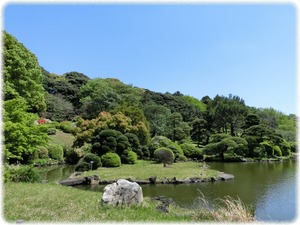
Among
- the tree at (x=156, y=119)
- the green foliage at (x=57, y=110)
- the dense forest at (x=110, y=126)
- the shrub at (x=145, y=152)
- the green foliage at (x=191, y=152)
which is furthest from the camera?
the green foliage at (x=57, y=110)

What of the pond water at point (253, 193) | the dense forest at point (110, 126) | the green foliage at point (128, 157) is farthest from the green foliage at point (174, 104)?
the pond water at point (253, 193)

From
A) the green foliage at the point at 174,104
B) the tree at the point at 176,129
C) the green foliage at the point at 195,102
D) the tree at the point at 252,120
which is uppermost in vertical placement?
the green foliage at the point at 195,102

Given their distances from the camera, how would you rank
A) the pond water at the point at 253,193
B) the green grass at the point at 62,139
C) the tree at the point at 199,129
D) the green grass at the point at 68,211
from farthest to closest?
the tree at the point at 199,129 < the green grass at the point at 62,139 < the pond water at the point at 253,193 < the green grass at the point at 68,211

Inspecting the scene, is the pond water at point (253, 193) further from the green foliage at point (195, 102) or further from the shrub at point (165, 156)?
the green foliage at point (195, 102)

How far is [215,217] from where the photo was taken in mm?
3918

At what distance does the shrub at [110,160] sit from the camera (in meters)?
16.1

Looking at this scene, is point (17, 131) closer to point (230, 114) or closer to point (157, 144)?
point (157, 144)

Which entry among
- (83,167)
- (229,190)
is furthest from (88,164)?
(229,190)

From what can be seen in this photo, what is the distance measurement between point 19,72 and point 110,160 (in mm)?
7123

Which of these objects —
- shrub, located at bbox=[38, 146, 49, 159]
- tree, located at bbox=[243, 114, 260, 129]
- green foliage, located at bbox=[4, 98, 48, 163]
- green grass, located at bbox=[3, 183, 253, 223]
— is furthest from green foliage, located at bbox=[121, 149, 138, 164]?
tree, located at bbox=[243, 114, 260, 129]

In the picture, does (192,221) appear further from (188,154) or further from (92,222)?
(188,154)

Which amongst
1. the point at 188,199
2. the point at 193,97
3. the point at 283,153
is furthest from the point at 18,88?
the point at 193,97

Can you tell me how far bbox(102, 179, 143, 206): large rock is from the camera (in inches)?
192

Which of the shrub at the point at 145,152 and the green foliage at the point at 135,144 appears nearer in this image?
the green foliage at the point at 135,144
